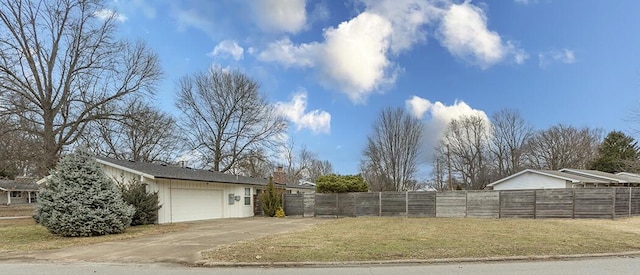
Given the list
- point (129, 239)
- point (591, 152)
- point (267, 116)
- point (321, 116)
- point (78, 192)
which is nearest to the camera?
point (129, 239)

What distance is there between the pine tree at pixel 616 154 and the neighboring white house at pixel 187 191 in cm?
3830

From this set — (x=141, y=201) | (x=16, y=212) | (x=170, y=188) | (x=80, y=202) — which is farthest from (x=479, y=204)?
(x=16, y=212)

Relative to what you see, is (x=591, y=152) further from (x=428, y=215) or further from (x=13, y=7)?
(x=13, y=7)

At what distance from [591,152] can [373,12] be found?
4488 cm

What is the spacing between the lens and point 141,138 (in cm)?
3628

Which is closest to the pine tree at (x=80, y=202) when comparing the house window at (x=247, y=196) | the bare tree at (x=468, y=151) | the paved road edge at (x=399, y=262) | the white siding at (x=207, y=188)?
the white siding at (x=207, y=188)

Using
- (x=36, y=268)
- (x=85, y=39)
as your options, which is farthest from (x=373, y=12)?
(x=85, y=39)

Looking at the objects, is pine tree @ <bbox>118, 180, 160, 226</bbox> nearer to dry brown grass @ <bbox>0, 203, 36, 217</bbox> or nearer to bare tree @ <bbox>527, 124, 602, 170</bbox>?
dry brown grass @ <bbox>0, 203, 36, 217</bbox>

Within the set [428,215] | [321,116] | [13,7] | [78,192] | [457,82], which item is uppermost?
[13,7]

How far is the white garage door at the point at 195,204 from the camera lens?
64.2 feet

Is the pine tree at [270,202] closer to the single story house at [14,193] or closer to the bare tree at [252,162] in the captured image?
the bare tree at [252,162]

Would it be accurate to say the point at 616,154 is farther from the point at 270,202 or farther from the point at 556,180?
the point at 270,202

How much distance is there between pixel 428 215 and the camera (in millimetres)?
21594

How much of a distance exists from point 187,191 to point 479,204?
1599 cm
